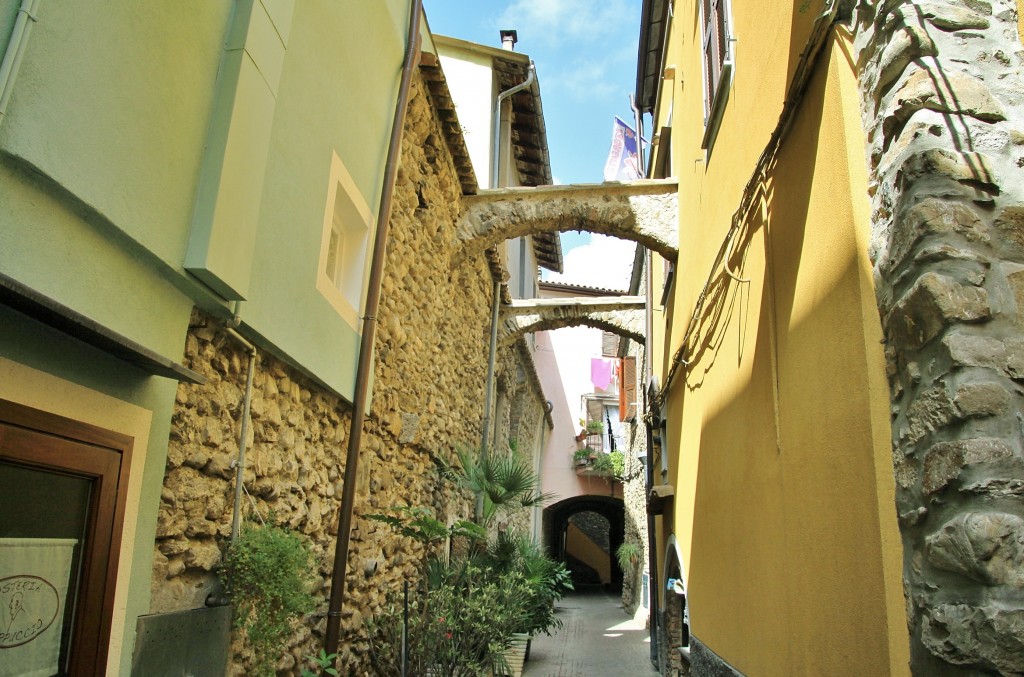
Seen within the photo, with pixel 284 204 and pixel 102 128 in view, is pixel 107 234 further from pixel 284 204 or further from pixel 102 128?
pixel 284 204

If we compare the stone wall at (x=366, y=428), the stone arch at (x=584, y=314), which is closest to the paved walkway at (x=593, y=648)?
the stone wall at (x=366, y=428)

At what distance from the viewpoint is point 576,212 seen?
814 centimetres

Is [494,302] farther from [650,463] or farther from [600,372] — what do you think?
[600,372]

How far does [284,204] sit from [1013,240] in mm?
3127

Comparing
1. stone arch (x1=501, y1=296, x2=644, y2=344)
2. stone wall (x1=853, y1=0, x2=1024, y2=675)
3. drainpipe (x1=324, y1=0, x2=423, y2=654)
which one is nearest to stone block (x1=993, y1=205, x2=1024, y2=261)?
stone wall (x1=853, y1=0, x2=1024, y2=675)

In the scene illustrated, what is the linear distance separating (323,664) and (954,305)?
3271 mm

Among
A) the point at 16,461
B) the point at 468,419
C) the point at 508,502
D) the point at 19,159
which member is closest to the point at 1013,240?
the point at 19,159

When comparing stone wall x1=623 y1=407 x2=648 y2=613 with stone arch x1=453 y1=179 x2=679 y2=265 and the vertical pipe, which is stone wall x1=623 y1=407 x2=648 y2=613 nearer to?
stone arch x1=453 y1=179 x2=679 y2=265

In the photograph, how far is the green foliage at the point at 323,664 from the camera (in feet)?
12.0

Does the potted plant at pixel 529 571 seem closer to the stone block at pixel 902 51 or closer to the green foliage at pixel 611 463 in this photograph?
the stone block at pixel 902 51

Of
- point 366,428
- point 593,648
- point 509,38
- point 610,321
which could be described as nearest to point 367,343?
point 366,428

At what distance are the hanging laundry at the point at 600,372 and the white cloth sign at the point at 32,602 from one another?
19.2m

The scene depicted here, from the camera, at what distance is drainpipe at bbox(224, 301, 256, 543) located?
10.5 ft

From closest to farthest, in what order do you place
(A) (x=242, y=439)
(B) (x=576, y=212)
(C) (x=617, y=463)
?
(A) (x=242, y=439) < (B) (x=576, y=212) < (C) (x=617, y=463)
